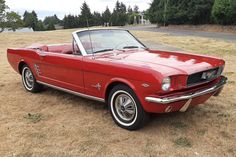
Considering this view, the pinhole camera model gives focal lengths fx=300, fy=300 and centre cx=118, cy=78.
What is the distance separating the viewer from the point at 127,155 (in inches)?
141

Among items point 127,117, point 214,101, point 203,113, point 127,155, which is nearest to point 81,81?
point 127,117

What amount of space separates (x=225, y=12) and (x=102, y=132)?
29.2 metres

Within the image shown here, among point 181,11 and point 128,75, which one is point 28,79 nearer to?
point 128,75

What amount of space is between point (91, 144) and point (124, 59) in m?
1.33

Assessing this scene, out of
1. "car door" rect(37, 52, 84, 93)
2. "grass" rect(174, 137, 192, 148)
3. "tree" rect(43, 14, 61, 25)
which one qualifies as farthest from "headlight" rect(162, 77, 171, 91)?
"tree" rect(43, 14, 61, 25)

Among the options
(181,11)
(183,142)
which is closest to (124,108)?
(183,142)

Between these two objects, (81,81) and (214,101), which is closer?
(81,81)

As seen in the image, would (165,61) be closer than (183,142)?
No

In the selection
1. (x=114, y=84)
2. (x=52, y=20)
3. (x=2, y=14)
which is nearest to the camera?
(x=114, y=84)

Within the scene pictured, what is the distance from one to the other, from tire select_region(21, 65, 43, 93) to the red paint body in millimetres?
406

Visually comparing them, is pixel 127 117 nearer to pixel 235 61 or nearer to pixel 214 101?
pixel 214 101

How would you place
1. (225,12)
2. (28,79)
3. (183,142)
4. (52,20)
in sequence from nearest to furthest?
(183,142) → (28,79) → (225,12) → (52,20)

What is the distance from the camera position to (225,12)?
99.2ft

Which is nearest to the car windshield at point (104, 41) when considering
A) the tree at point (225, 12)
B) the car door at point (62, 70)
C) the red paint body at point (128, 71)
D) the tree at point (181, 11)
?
the red paint body at point (128, 71)
